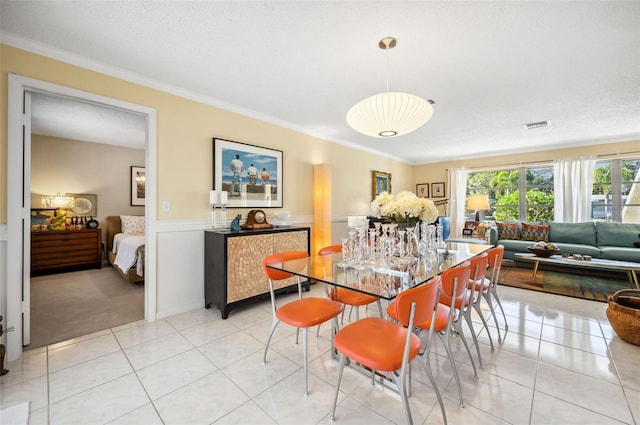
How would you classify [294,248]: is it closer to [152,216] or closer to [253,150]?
[253,150]

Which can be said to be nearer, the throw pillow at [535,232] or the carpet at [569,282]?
Result: the carpet at [569,282]

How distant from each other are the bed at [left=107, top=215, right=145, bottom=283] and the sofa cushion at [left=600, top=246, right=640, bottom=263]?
7.19m

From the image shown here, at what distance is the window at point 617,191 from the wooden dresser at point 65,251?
963cm

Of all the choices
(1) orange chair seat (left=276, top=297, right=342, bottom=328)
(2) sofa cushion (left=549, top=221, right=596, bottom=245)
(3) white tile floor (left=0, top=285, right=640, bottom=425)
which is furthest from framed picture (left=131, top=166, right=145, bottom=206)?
(2) sofa cushion (left=549, top=221, right=596, bottom=245)

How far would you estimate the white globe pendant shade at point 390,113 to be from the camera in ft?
6.13

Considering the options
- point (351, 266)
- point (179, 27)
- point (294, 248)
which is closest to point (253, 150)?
point (294, 248)

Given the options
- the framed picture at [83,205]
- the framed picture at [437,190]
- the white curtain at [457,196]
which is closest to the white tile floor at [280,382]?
the framed picture at [83,205]

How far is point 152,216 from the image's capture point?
8.77 feet

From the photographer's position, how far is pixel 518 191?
233 inches

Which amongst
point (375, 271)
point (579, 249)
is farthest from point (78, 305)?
point (579, 249)

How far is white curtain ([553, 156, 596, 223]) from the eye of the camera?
4938mm

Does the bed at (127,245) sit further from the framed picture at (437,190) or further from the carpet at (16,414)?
the framed picture at (437,190)

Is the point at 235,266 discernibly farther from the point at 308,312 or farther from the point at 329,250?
the point at 308,312

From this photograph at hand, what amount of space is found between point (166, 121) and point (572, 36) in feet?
12.0
